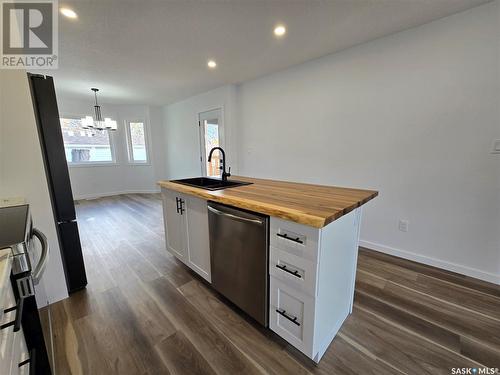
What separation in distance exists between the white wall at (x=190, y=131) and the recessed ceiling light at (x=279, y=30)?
187 centimetres

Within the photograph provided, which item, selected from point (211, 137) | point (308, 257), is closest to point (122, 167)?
point (211, 137)

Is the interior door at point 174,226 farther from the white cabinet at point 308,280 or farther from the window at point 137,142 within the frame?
the window at point 137,142

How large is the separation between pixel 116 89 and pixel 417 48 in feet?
16.0

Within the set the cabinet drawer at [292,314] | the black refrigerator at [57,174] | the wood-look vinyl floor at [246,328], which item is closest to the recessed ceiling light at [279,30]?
the black refrigerator at [57,174]

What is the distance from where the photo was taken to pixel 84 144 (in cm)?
542

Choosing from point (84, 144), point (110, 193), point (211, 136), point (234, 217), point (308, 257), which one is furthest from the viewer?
point (110, 193)

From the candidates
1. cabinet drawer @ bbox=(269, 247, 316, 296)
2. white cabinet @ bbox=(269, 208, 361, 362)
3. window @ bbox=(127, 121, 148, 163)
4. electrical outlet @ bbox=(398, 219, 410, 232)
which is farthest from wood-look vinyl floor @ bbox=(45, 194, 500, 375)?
window @ bbox=(127, 121, 148, 163)

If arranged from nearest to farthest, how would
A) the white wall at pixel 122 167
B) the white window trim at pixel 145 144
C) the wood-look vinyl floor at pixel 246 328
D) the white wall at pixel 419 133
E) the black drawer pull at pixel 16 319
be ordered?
the black drawer pull at pixel 16 319 < the wood-look vinyl floor at pixel 246 328 < the white wall at pixel 419 133 < the white wall at pixel 122 167 < the white window trim at pixel 145 144

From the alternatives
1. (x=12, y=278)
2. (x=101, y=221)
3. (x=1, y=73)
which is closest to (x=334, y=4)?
(x=1, y=73)

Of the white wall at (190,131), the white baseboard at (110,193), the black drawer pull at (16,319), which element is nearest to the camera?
the black drawer pull at (16,319)

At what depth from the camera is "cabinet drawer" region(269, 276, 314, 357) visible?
3.74ft

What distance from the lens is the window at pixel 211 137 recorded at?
446 cm

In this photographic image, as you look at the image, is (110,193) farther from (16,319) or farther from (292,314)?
(292,314)

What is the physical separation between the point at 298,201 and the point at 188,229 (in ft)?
3.74
